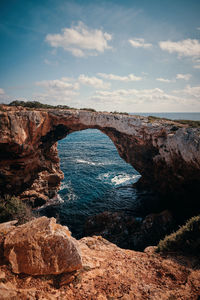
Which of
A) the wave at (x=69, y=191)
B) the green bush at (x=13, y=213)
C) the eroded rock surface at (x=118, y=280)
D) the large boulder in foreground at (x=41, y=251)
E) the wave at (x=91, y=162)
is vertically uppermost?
the large boulder in foreground at (x=41, y=251)

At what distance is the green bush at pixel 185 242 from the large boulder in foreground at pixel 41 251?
522 centimetres

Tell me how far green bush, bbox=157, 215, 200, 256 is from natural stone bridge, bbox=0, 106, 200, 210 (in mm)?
5664

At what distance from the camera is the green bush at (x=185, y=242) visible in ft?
22.1

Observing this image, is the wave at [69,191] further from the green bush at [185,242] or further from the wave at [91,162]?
the green bush at [185,242]

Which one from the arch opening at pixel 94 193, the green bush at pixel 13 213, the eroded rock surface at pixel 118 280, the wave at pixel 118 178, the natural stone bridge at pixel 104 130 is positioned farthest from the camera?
the wave at pixel 118 178

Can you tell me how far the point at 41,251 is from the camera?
4.62 m

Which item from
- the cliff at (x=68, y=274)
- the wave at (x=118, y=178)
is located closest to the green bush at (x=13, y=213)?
the cliff at (x=68, y=274)

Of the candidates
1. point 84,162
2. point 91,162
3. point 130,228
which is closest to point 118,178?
point 91,162

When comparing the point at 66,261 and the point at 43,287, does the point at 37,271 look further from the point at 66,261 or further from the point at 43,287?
the point at 66,261

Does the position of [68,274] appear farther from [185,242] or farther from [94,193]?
[94,193]

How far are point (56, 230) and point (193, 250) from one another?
22.9 feet

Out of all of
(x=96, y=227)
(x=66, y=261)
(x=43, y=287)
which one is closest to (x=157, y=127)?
(x=96, y=227)

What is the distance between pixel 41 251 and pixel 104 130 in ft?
53.3

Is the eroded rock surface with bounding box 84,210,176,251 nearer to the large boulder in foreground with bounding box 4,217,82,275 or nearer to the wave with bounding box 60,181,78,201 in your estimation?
the wave with bounding box 60,181,78,201
